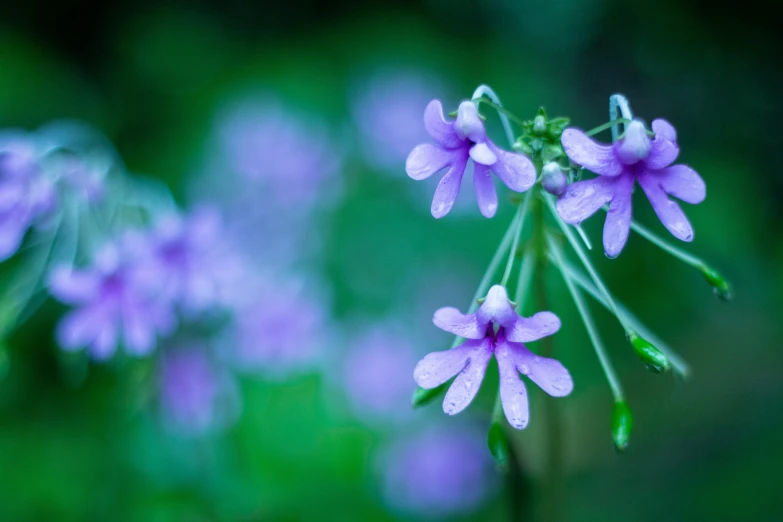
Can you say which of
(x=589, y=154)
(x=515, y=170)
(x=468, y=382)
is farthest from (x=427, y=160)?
(x=468, y=382)

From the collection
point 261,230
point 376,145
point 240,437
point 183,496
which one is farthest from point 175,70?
point 183,496

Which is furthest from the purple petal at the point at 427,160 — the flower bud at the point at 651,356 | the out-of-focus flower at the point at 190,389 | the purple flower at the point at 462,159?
the out-of-focus flower at the point at 190,389

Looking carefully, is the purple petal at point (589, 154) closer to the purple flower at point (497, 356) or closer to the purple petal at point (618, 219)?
the purple petal at point (618, 219)

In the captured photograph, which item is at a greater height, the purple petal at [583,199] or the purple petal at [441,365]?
the purple petal at [583,199]

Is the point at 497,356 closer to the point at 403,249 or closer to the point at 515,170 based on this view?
the point at 515,170

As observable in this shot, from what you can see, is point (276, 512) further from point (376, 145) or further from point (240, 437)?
point (376, 145)

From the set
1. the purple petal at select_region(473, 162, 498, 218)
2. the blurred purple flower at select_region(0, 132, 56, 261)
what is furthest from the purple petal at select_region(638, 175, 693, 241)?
the blurred purple flower at select_region(0, 132, 56, 261)

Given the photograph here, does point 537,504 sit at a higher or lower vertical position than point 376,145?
lower
